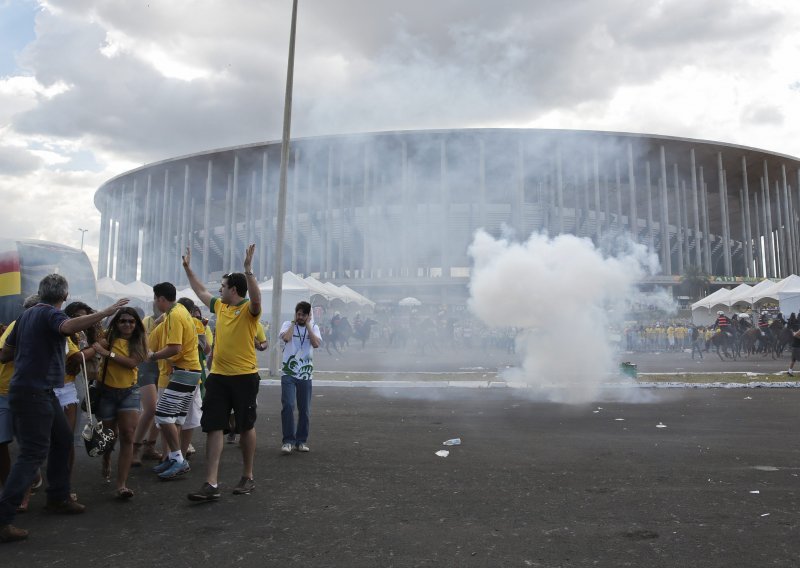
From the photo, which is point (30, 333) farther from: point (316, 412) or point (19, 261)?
point (19, 261)

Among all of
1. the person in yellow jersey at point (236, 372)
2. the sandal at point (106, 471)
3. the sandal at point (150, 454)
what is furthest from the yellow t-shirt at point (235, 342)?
the sandal at point (150, 454)

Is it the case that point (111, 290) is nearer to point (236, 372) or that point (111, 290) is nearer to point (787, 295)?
point (236, 372)

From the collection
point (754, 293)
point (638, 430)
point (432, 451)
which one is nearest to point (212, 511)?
point (432, 451)

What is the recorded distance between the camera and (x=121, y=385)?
4.11 metres

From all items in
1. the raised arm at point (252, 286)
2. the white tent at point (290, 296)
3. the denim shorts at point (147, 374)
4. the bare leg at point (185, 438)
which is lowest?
the bare leg at point (185, 438)

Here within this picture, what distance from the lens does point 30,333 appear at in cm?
325

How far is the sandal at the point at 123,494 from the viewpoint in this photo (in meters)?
3.77

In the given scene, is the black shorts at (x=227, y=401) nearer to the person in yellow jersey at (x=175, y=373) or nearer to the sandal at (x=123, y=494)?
the person in yellow jersey at (x=175, y=373)

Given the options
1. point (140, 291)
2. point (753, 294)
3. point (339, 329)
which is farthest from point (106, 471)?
point (753, 294)

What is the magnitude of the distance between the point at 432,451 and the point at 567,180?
35.4m

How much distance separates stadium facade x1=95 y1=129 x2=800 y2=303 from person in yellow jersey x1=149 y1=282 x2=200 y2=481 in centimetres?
2175

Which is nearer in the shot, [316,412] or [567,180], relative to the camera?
[316,412]

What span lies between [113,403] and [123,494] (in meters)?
0.71

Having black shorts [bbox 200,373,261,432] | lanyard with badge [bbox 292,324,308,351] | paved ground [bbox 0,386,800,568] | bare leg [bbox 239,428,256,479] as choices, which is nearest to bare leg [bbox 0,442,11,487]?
paved ground [bbox 0,386,800,568]
